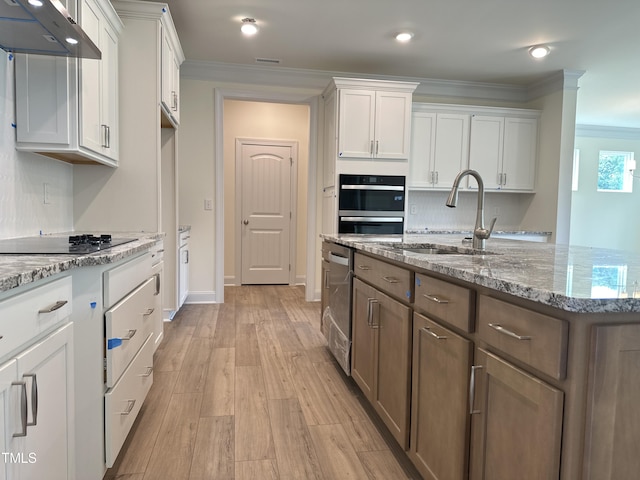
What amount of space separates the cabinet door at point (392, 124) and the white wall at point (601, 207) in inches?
178

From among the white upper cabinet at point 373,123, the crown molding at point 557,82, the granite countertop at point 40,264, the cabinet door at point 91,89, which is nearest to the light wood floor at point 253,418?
the granite countertop at point 40,264

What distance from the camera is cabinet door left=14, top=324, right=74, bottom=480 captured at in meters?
1.03

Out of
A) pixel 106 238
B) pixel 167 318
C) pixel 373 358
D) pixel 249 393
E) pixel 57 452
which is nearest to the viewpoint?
pixel 57 452

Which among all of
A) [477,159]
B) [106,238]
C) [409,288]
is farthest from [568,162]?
[106,238]

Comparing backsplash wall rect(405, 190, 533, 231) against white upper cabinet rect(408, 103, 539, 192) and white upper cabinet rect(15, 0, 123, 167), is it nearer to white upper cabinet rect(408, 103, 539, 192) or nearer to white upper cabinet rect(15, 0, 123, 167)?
A: white upper cabinet rect(408, 103, 539, 192)

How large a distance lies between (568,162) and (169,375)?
4.67 metres

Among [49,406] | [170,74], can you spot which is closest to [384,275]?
[49,406]

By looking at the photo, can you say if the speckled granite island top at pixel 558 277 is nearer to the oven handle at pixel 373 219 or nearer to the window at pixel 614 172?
the oven handle at pixel 373 219

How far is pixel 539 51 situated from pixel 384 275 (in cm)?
339

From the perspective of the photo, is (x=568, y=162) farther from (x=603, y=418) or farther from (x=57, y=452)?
(x=57, y=452)

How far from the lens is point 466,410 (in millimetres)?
1232

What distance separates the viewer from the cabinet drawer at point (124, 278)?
1.50 m

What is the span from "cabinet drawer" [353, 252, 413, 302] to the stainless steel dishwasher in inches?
6.3

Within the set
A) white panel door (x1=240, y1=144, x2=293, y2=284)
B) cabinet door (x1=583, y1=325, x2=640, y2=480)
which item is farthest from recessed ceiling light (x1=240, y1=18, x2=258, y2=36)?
cabinet door (x1=583, y1=325, x2=640, y2=480)
